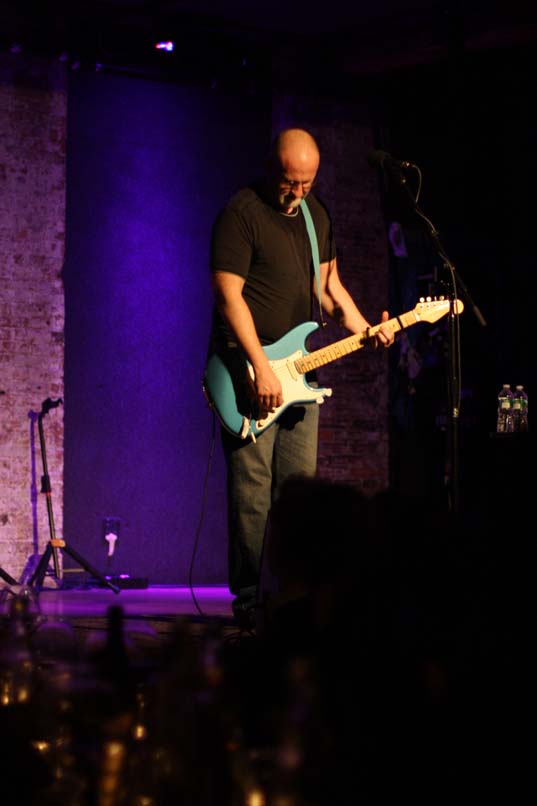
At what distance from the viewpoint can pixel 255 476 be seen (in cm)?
493

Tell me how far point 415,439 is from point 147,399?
211cm

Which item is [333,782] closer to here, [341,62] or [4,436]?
[4,436]

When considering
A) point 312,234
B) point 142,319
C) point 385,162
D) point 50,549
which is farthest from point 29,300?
point 385,162

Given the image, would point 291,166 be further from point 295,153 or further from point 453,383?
point 453,383

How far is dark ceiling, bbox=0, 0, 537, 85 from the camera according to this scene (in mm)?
7582

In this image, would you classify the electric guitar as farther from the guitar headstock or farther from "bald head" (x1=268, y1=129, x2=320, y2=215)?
"bald head" (x1=268, y1=129, x2=320, y2=215)

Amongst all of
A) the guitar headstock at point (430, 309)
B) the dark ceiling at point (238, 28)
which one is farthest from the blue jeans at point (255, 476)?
the dark ceiling at point (238, 28)

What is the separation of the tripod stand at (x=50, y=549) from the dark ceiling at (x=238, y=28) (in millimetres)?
2408

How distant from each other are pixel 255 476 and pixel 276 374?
466 mm

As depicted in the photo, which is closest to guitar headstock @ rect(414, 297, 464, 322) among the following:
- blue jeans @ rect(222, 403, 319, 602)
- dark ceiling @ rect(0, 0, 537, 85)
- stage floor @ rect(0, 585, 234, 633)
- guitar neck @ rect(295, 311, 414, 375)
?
guitar neck @ rect(295, 311, 414, 375)

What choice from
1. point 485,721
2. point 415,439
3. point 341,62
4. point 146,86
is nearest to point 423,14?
point 341,62

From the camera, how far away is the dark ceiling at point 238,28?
758 cm

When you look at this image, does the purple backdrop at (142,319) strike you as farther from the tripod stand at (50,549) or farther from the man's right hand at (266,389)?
the man's right hand at (266,389)

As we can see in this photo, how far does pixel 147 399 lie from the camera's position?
7910mm
